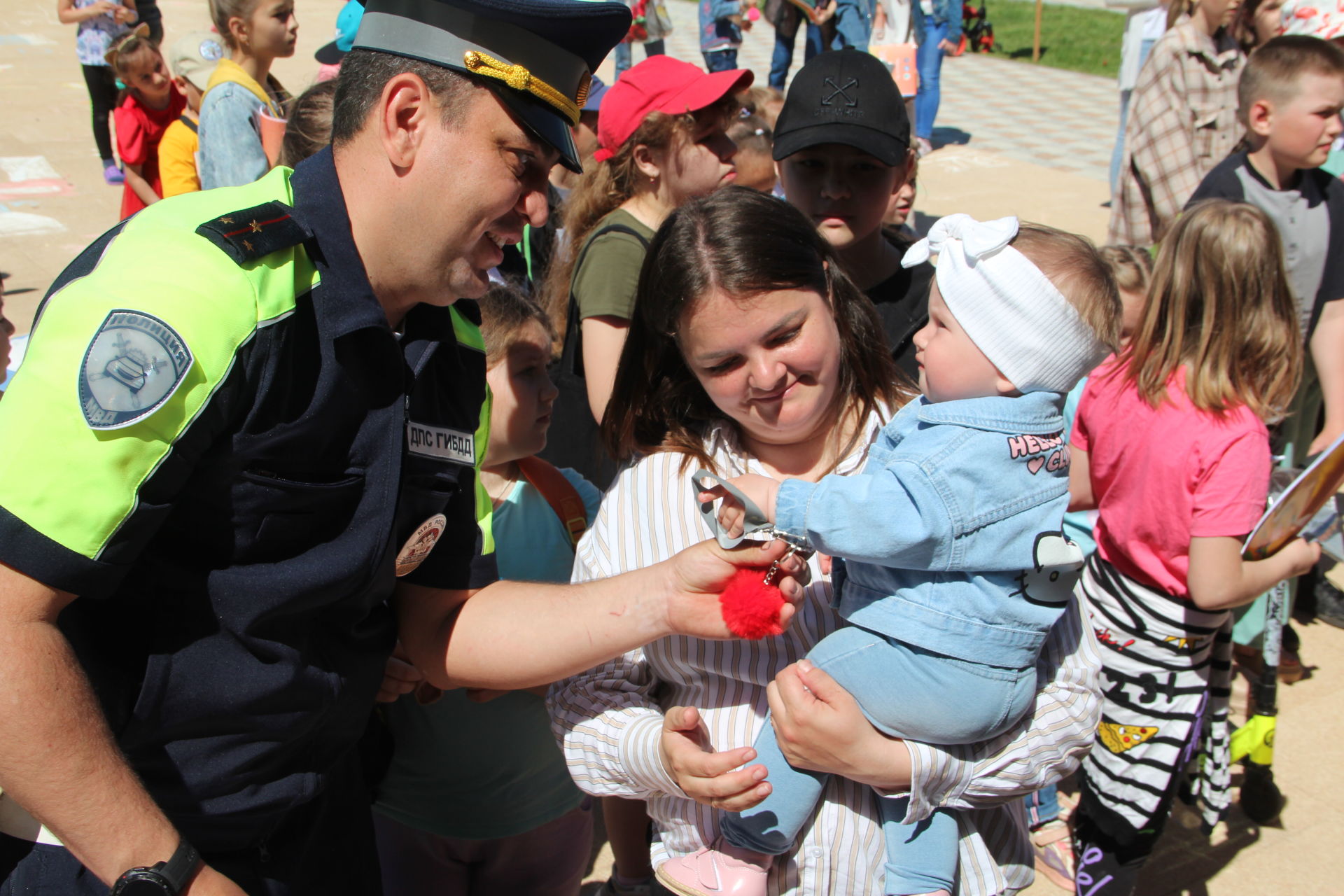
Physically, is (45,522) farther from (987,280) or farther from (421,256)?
(987,280)

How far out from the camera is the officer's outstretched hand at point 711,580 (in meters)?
1.76

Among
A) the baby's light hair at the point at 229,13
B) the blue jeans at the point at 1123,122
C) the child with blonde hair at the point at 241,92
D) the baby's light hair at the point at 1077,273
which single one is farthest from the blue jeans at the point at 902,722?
the blue jeans at the point at 1123,122

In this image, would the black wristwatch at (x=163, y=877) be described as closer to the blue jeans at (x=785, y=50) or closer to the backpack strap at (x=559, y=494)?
the backpack strap at (x=559, y=494)

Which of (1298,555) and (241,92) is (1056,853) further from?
(241,92)

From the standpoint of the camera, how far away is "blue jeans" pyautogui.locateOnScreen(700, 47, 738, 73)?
10.6 meters

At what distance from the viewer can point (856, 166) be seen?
3053 mm

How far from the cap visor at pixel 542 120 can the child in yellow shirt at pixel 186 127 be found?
4.92m

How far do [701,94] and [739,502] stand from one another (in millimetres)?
2267

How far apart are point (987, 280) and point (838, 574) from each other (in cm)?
61

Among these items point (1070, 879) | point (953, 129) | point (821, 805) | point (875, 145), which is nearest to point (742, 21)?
point (953, 129)

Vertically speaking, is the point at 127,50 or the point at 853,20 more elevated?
the point at 127,50

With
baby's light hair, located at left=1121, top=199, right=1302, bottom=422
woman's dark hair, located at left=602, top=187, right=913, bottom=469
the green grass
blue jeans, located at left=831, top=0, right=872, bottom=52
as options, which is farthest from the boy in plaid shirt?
the green grass

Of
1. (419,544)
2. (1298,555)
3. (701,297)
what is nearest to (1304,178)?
(1298,555)

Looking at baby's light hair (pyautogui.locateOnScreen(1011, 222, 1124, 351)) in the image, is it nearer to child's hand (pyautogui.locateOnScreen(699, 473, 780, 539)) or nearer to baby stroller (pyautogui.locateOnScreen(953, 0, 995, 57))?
child's hand (pyautogui.locateOnScreen(699, 473, 780, 539))
